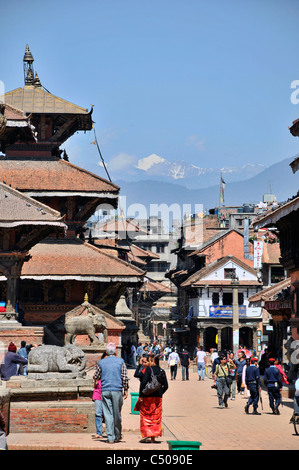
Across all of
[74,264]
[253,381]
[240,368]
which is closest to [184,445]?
[253,381]

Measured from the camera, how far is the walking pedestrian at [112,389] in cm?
1653

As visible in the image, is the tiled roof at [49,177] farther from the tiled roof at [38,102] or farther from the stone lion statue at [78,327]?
the stone lion statue at [78,327]

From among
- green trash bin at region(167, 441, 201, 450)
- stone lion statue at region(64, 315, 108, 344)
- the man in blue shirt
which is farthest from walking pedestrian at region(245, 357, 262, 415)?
green trash bin at region(167, 441, 201, 450)

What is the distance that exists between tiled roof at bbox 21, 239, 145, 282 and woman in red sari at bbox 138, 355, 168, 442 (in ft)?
79.7

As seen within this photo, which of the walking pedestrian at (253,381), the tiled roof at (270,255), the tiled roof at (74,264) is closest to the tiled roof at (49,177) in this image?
the tiled roof at (74,264)

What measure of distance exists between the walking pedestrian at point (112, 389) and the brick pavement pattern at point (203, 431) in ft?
1.01

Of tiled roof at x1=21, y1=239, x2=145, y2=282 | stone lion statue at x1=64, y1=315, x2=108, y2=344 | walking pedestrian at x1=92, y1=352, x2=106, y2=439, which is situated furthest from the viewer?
tiled roof at x1=21, y1=239, x2=145, y2=282

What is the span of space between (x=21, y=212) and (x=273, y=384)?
1299 cm

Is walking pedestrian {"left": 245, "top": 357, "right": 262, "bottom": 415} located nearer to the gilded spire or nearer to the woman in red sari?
the woman in red sari

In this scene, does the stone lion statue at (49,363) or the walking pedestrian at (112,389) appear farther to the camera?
the stone lion statue at (49,363)

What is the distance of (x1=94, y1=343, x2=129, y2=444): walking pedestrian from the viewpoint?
1653 centimetres

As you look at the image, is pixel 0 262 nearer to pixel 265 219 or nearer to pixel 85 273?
pixel 85 273

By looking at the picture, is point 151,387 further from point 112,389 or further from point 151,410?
point 112,389

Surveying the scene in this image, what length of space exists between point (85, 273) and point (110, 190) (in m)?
5.41
